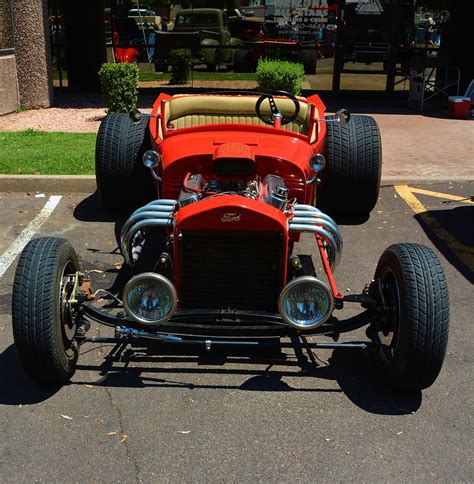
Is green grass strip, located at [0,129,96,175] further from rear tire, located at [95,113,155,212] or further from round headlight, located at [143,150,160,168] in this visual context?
round headlight, located at [143,150,160,168]

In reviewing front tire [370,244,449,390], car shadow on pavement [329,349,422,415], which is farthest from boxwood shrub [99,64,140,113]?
front tire [370,244,449,390]

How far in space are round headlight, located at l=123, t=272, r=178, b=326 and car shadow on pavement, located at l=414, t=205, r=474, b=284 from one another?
2910 millimetres

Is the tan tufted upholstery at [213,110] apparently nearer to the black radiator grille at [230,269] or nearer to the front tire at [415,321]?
the black radiator grille at [230,269]

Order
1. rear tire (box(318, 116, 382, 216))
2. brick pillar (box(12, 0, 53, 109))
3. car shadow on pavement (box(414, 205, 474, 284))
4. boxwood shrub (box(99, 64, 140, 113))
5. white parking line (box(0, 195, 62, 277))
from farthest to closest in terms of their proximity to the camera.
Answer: brick pillar (box(12, 0, 53, 109)) → boxwood shrub (box(99, 64, 140, 113)) → rear tire (box(318, 116, 382, 216)) → car shadow on pavement (box(414, 205, 474, 284)) → white parking line (box(0, 195, 62, 277))

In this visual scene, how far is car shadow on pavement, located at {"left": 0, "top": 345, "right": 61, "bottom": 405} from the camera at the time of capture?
3.87m

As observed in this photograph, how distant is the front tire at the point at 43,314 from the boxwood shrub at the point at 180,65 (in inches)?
421

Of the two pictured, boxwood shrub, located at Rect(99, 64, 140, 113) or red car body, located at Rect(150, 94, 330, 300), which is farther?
boxwood shrub, located at Rect(99, 64, 140, 113)

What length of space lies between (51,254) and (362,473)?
6.83 feet

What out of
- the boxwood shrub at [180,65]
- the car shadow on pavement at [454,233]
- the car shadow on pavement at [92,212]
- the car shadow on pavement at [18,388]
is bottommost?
the car shadow on pavement at [92,212]

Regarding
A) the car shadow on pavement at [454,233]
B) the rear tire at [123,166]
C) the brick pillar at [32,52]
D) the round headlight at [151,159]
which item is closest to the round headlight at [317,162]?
the round headlight at [151,159]

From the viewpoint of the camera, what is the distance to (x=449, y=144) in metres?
10.3

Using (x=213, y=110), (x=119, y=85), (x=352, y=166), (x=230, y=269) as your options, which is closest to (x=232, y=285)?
(x=230, y=269)

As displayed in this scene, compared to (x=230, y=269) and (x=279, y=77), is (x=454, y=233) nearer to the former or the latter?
(x=230, y=269)

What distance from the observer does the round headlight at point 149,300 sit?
376 centimetres
